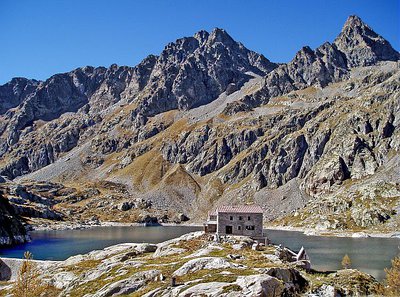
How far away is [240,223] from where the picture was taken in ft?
297

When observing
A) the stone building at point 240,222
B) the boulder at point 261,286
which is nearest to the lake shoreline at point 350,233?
the stone building at point 240,222

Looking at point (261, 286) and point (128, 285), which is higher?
point (261, 286)

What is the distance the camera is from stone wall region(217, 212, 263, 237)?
90.1 metres

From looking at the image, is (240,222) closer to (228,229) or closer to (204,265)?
(228,229)

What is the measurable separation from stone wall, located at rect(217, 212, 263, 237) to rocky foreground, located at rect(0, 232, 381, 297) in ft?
60.9

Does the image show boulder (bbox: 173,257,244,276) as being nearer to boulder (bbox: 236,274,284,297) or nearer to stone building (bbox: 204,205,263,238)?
boulder (bbox: 236,274,284,297)

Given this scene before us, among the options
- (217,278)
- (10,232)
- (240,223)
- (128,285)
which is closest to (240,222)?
(240,223)

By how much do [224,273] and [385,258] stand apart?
72885mm

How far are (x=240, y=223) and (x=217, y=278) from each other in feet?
163

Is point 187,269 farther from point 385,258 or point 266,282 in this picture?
point 385,258

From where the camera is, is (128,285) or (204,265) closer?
(128,285)

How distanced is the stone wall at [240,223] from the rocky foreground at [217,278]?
60.9ft

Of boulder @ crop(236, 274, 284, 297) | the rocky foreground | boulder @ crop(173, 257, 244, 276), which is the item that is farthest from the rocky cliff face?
boulder @ crop(236, 274, 284, 297)

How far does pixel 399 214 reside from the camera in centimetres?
19138
